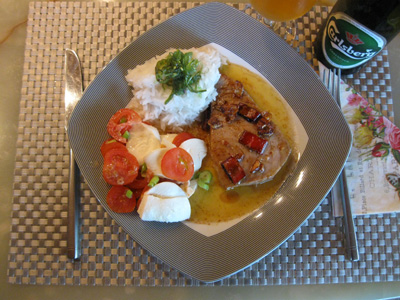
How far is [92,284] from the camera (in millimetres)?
2467

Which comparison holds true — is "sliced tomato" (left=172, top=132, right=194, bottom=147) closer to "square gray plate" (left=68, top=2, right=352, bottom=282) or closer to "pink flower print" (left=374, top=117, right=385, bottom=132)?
"square gray plate" (left=68, top=2, right=352, bottom=282)

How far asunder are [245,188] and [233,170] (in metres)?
0.31

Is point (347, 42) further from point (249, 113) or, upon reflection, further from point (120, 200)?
point (120, 200)

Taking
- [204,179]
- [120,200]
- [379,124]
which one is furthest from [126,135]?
[379,124]

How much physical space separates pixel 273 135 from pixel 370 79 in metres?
1.17

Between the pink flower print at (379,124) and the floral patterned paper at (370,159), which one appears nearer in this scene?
the floral patterned paper at (370,159)

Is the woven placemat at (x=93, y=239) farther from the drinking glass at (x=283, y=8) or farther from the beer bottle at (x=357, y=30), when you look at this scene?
the drinking glass at (x=283, y=8)

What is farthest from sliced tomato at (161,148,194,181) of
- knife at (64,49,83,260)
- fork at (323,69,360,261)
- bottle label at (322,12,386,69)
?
bottle label at (322,12,386,69)

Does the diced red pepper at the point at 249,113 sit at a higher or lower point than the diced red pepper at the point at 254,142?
higher

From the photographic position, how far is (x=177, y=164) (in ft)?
7.55

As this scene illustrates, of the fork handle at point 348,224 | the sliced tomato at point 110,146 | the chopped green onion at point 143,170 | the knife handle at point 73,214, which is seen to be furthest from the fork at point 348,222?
A: the knife handle at point 73,214

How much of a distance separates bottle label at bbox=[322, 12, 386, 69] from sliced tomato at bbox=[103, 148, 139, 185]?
192 cm

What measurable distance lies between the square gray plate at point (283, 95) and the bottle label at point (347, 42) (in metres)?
0.25

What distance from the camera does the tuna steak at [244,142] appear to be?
2.50 m
